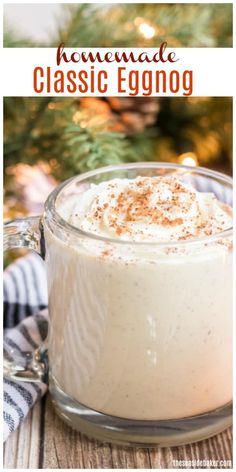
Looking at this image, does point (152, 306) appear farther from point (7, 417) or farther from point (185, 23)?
point (185, 23)

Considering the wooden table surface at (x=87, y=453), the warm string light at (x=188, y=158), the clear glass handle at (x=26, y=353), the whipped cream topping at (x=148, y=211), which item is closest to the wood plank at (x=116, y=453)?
the wooden table surface at (x=87, y=453)

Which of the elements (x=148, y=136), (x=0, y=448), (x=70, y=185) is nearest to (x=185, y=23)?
(x=148, y=136)

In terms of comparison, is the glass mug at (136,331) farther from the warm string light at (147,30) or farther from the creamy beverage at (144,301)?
the warm string light at (147,30)

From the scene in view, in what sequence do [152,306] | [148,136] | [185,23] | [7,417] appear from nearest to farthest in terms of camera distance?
[152,306], [7,417], [185,23], [148,136]

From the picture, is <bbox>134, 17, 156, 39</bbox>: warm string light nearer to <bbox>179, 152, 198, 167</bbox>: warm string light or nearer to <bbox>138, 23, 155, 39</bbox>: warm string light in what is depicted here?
<bbox>138, 23, 155, 39</bbox>: warm string light

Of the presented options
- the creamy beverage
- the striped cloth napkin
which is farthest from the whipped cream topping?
the striped cloth napkin

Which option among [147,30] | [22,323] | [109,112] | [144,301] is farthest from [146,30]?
[144,301]
